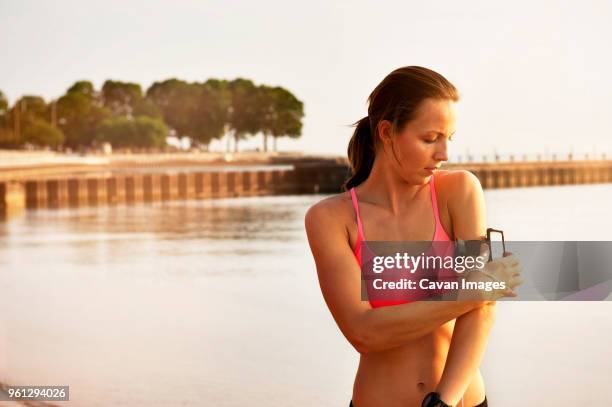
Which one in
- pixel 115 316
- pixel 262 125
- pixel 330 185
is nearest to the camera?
pixel 115 316

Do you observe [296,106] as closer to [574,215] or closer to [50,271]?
[574,215]

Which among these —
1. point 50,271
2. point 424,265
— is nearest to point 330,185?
point 50,271

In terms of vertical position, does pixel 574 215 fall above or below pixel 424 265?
below

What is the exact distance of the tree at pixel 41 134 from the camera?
108250 mm

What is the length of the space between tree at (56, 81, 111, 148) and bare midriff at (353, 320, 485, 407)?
125231 mm

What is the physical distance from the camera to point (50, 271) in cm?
2805

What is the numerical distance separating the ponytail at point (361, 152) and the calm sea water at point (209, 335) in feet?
27.5

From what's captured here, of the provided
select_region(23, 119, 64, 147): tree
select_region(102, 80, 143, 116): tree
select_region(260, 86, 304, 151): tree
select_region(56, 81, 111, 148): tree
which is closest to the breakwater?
select_region(23, 119, 64, 147): tree

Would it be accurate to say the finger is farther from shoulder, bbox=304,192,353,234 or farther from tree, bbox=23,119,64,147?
tree, bbox=23,119,64,147

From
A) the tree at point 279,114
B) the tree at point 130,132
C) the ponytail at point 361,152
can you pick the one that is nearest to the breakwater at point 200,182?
the tree at point 130,132

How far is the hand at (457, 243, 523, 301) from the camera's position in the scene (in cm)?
178

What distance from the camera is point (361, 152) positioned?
2135 mm

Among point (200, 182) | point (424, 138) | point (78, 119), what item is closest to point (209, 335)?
point (424, 138)

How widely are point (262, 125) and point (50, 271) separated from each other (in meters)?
119
